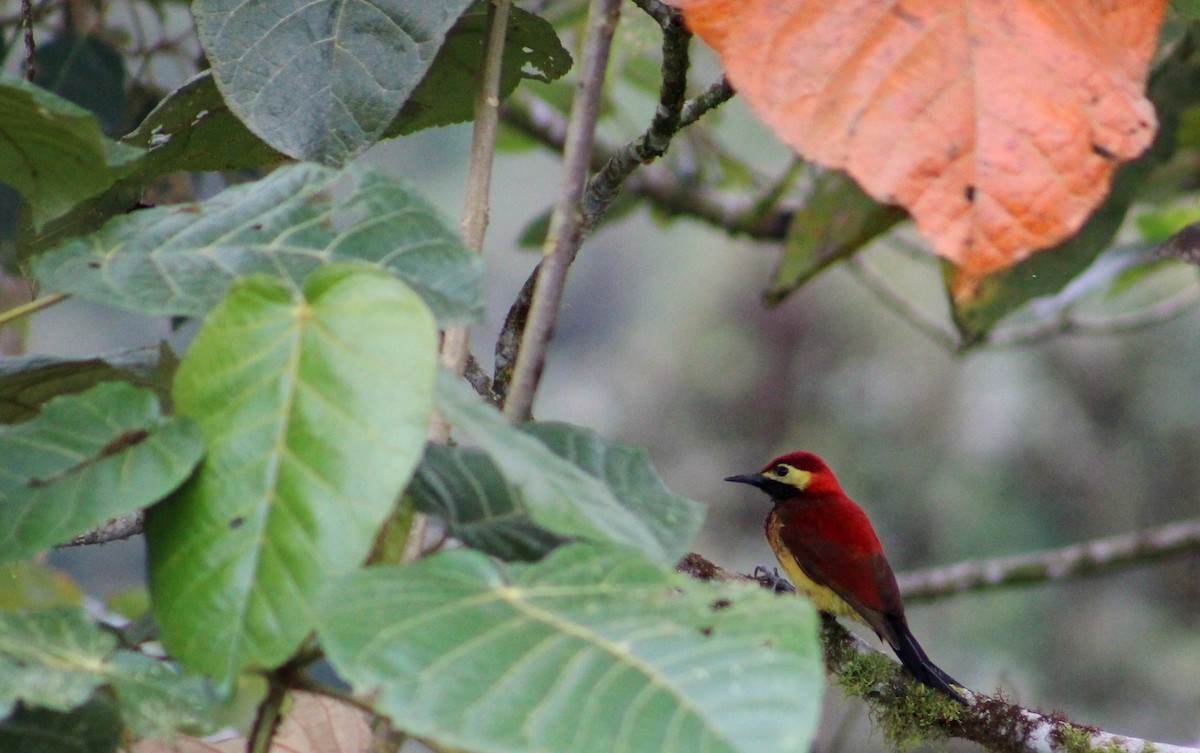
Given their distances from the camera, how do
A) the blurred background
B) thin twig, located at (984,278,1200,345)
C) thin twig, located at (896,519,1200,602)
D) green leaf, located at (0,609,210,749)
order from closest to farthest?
green leaf, located at (0,609,210,749)
thin twig, located at (896,519,1200,602)
thin twig, located at (984,278,1200,345)
the blurred background

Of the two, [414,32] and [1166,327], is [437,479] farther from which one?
[1166,327]

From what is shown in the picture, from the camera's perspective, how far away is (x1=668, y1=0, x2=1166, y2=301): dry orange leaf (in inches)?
26.3

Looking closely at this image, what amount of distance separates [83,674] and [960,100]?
61 centimetres

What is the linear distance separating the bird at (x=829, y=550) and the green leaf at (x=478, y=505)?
1769 mm

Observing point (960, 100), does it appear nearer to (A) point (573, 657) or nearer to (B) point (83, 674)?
(A) point (573, 657)

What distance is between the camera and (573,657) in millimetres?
589

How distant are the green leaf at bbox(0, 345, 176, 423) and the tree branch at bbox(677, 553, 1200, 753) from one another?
2.22 ft

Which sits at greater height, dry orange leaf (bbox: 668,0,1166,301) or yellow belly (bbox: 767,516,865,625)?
dry orange leaf (bbox: 668,0,1166,301)

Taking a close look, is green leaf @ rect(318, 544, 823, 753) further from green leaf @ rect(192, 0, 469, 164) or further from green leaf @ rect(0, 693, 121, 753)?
green leaf @ rect(192, 0, 469, 164)

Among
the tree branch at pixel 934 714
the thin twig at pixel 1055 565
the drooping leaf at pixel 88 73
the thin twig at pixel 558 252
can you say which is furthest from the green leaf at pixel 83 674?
the thin twig at pixel 1055 565

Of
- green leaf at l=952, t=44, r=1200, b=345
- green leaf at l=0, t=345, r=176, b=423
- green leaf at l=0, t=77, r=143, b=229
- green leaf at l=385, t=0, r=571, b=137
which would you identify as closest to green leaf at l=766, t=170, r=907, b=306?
green leaf at l=952, t=44, r=1200, b=345

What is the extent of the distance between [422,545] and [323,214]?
245 mm

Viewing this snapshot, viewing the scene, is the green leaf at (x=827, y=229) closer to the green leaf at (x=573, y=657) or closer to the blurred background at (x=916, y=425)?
the green leaf at (x=573, y=657)

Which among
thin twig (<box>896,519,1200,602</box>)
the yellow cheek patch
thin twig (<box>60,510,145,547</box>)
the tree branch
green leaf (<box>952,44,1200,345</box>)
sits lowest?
thin twig (<box>896,519,1200,602</box>)
